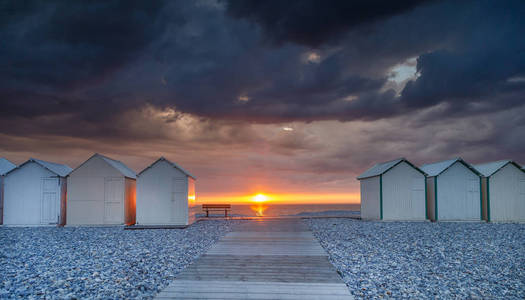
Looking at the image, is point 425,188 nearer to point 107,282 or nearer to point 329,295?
point 329,295

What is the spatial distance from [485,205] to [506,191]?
66.0 inches

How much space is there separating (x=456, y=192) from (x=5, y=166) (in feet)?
98.2

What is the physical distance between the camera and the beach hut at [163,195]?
20.4 m

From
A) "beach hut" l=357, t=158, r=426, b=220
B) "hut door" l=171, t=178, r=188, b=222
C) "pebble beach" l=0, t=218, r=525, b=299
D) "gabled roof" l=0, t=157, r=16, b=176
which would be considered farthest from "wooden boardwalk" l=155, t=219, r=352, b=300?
"gabled roof" l=0, t=157, r=16, b=176

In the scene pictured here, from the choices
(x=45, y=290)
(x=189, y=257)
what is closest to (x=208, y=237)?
(x=189, y=257)

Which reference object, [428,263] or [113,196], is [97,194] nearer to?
[113,196]

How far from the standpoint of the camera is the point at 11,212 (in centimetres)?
2172

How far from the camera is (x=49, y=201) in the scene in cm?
2167

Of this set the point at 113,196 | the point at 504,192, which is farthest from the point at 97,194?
the point at 504,192

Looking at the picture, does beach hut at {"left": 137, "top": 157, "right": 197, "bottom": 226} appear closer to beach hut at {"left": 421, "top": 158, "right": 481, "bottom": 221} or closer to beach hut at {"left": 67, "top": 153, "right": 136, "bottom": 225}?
beach hut at {"left": 67, "top": 153, "right": 136, "bottom": 225}

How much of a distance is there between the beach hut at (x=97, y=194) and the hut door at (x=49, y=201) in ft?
3.09

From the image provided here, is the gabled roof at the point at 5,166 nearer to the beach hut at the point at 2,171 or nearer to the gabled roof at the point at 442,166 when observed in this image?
the beach hut at the point at 2,171

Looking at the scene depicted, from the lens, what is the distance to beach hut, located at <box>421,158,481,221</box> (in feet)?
76.2

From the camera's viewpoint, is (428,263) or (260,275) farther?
(428,263)
